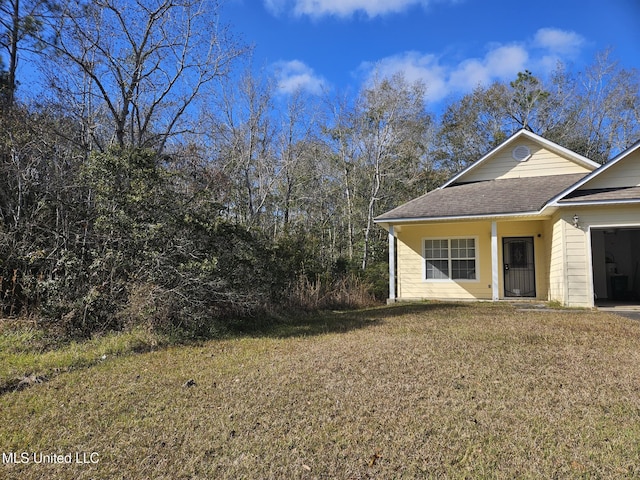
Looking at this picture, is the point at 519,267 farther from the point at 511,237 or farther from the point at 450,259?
the point at 450,259

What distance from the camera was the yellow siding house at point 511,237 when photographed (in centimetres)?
1027

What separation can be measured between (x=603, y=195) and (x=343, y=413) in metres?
9.27

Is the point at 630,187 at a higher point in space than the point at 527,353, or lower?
higher

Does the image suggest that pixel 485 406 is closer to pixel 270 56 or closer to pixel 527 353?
pixel 527 353

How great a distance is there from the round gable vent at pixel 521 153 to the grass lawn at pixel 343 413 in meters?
9.09

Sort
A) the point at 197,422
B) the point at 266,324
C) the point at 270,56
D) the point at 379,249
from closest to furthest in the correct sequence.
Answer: the point at 197,422 < the point at 266,324 < the point at 270,56 < the point at 379,249

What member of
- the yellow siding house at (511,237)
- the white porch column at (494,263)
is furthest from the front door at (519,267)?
the white porch column at (494,263)

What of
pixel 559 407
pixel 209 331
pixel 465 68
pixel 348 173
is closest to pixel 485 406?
pixel 559 407

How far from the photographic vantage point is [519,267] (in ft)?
40.1

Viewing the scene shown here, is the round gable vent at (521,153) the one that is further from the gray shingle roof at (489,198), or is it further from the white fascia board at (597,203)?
the white fascia board at (597,203)

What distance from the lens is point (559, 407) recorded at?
3334 mm

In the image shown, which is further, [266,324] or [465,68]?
[465,68]

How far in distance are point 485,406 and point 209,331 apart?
4684 mm
